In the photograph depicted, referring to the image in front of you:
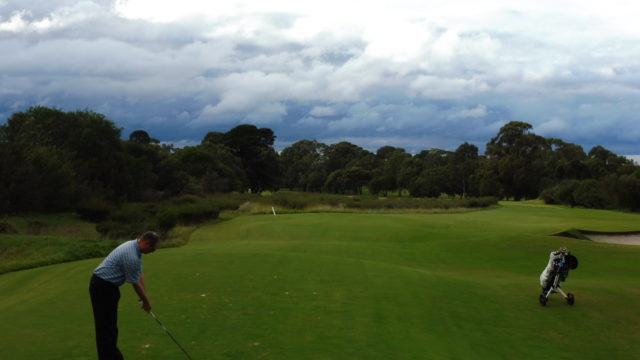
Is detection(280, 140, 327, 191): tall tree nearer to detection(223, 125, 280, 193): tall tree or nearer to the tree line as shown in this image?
the tree line

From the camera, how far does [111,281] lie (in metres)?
8.13

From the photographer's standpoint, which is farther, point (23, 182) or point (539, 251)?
point (23, 182)

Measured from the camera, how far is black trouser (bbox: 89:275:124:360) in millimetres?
8047

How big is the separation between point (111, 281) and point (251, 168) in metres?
93.3

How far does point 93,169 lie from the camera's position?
56.2m

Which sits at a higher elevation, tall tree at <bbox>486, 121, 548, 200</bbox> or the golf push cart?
tall tree at <bbox>486, 121, 548, 200</bbox>

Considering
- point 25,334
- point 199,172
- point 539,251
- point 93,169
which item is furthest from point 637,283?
point 199,172

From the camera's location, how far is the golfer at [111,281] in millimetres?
8047

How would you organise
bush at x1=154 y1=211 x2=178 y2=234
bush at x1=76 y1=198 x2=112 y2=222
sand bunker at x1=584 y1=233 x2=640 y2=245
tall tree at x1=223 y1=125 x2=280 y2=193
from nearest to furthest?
sand bunker at x1=584 y1=233 x2=640 y2=245 < bush at x1=154 y1=211 x2=178 y2=234 < bush at x1=76 y1=198 x2=112 y2=222 < tall tree at x1=223 y1=125 x2=280 y2=193

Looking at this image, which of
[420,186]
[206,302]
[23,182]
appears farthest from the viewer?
[420,186]

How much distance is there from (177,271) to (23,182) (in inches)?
1109

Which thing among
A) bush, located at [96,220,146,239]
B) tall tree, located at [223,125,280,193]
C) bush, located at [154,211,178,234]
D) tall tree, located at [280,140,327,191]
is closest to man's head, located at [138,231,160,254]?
bush, located at [96,220,146,239]

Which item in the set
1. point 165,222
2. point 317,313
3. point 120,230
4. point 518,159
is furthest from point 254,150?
point 317,313

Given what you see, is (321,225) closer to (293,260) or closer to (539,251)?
(539,251)
